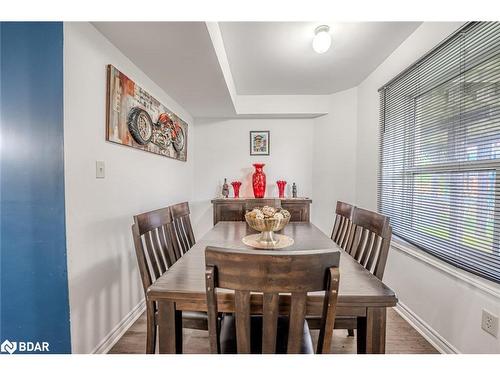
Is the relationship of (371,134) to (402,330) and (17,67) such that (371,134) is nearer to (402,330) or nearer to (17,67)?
(402,330)

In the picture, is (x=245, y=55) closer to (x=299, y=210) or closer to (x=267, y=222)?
(x=267, y=222)

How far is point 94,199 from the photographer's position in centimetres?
147

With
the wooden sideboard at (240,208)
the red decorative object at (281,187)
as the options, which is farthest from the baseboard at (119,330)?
the red decorative object at (281,187)

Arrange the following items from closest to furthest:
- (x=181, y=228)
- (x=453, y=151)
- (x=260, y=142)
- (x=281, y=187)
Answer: (x=453, y=151) → (x=181, y=228) → (x=281, y=187) → (x=260, y=142)

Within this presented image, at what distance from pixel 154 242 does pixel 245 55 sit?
191 centimetres

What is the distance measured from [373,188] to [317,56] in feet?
5.09

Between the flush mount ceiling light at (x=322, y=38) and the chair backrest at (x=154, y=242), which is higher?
the flush mount ceiling light at (x=322, y=38)

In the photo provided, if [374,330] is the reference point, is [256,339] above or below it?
below

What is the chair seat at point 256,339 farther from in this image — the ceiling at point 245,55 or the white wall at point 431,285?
the ceiling at point 245,55

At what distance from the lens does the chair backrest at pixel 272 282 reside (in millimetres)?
669

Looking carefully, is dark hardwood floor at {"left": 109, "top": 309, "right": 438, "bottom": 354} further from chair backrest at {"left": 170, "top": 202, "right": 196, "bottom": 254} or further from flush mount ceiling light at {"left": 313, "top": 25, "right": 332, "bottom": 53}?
flush mount ceiling light at {"left": 313, "top": 25, "right": 332, "bottom": 53}

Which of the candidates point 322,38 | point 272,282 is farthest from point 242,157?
point 272,282

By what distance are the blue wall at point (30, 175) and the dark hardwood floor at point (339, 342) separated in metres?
0.58
